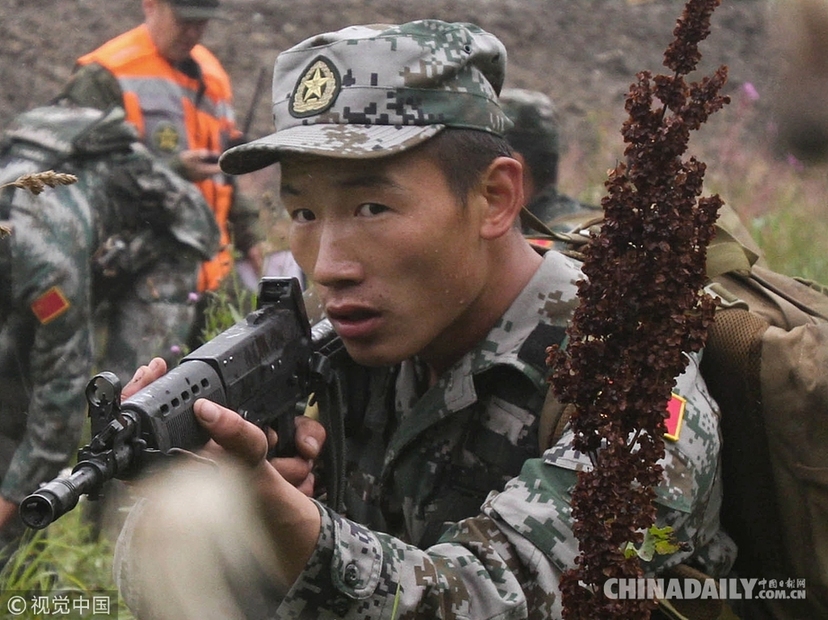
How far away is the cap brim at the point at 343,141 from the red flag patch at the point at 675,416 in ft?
2.30

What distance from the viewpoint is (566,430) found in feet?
7.99

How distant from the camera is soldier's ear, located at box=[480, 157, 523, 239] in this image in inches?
107

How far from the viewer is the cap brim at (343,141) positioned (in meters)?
2.51

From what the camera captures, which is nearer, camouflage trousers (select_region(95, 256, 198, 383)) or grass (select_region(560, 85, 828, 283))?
camouflage trousers (select_region(95, 256, 198, 383))

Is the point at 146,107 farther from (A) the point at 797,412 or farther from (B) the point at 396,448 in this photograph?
(A) the point at 797,412

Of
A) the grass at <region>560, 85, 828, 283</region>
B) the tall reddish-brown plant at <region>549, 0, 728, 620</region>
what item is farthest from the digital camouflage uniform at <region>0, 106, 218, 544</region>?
the tall reddish-brown plant at <region>549, 0, 728, 620</region>

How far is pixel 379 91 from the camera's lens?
8.61 ft

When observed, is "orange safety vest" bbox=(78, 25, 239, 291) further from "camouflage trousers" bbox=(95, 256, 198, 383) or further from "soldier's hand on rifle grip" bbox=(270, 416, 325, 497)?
"soldier's hand on rifle grip" bbox=(270, 416, 325, 497)

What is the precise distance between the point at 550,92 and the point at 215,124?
8.20ft

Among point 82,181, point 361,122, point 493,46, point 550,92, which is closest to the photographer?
point 361,122

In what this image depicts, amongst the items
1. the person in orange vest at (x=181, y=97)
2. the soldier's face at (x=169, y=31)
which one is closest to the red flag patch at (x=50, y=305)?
the person in orange vest at (x=181, y=97)

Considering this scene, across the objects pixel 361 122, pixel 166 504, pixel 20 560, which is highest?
pixel 361 122

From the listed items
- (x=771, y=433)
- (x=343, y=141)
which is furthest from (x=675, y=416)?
(x=343, y=141)

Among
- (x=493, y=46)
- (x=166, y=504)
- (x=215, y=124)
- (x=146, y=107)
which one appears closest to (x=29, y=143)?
(x=146, y=107)
